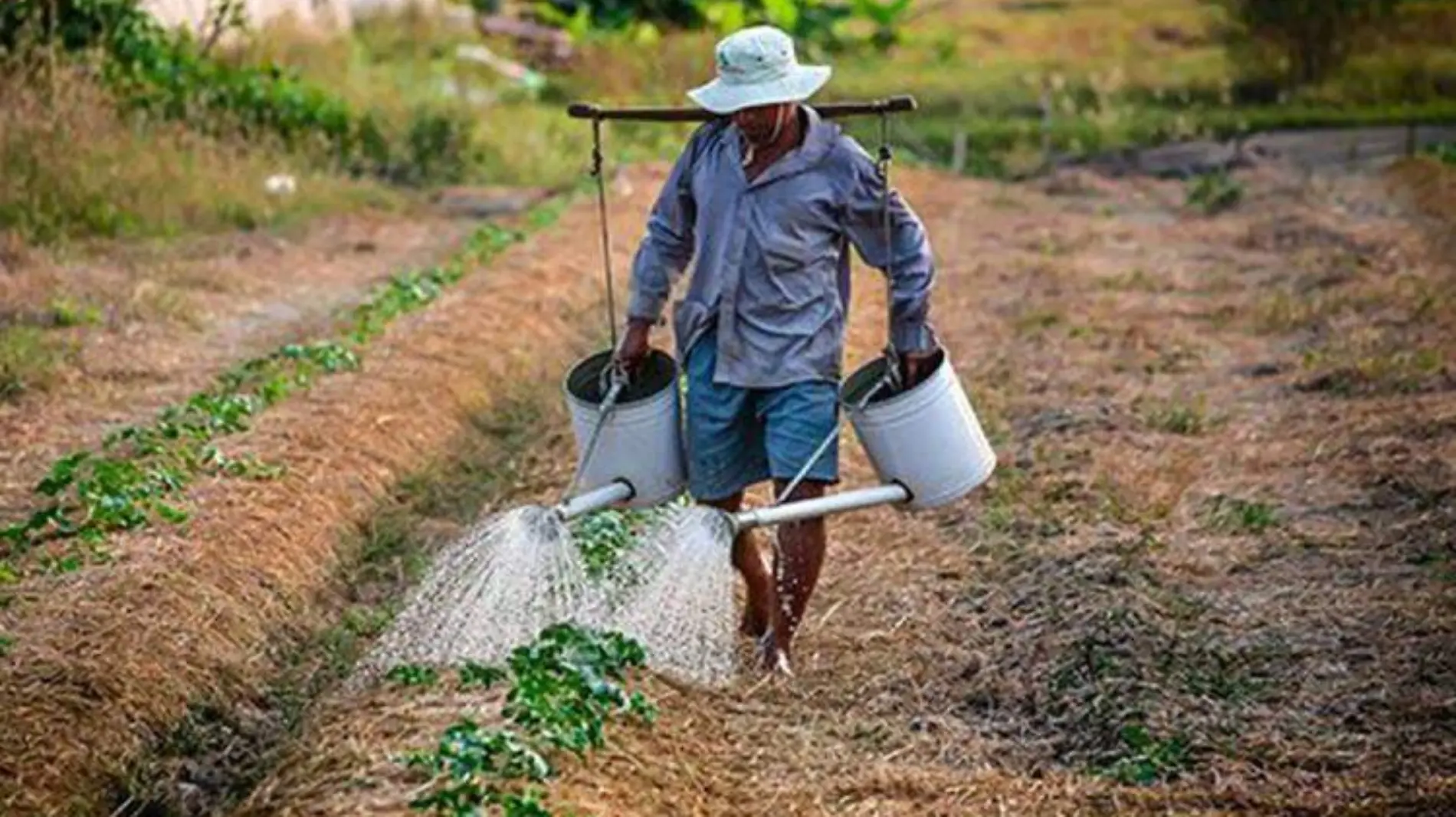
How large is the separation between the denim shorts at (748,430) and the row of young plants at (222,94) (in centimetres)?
982

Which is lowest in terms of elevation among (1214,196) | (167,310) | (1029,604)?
(1214,196)

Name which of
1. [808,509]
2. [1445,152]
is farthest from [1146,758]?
[1445,152]

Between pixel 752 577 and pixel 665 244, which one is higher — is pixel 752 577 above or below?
below

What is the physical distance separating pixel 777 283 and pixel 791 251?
3.5 inches

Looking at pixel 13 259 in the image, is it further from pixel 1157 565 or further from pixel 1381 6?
pixel 1381 6

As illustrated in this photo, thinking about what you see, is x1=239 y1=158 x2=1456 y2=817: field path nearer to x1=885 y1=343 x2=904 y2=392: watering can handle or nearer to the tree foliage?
x1=885 y1=343 x2=904 y2=392: watering can handle

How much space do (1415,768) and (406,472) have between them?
4.86 metres

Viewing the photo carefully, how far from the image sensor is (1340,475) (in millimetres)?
9477

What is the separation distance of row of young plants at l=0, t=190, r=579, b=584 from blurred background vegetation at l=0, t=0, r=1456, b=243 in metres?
3.99

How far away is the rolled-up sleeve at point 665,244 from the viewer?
7.16 meters

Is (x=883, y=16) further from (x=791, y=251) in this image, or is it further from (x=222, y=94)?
(x=791, y=251)

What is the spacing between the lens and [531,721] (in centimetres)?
589

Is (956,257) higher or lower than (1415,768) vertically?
lower

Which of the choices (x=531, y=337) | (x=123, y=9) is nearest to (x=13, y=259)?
(x=531, y=337)
